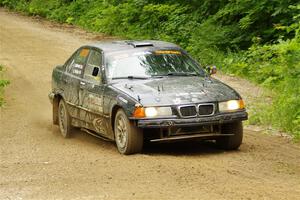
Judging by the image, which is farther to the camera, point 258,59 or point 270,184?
point 258,59

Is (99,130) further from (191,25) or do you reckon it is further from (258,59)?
(191,25)

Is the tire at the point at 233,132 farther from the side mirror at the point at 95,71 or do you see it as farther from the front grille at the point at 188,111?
the side mirror at the point at 95,71

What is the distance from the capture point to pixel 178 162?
923 centimetres

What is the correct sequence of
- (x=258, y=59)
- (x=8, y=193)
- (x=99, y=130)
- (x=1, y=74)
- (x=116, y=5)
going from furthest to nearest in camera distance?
(x=116, y=5) < (x=1, y=74) < (x=258, y=59) < (x=99, y=130) < (x=8, y=193)

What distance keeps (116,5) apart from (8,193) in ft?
71.4

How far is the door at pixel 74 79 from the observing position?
467 inches

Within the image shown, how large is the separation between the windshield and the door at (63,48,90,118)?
0.88m

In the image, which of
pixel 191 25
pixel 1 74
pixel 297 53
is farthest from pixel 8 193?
pixel 191 25

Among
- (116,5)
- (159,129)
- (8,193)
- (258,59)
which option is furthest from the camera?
(116,5)

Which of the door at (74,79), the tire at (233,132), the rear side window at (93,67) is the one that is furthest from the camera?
the door at (74,79)

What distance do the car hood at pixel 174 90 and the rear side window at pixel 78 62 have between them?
1504 millimetres

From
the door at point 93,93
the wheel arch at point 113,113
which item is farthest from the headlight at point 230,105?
the door at point 93,93

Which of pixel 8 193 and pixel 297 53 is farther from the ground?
pixel 297 53

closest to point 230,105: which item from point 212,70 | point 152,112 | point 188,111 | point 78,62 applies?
point 188,111
